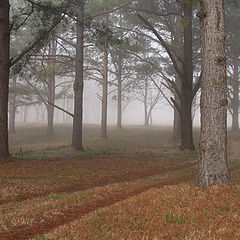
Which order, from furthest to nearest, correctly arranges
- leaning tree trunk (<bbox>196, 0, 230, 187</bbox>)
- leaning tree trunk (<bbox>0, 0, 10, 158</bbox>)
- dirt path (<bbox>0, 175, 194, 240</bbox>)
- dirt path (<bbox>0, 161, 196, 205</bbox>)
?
leaning tree trunk (<bbox>0, 0, 10, 158</bbox>)
dirt path (<bbox>0, 161, 196, 205</bbox>)
leaning tree trunk (<bbox>196, 0, 230, 187</bbox>)
dirt path (<bbox>0, 175, 194, 240</bbox>)

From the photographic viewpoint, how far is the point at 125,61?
34.9 meters

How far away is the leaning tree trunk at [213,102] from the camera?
7.35 meters

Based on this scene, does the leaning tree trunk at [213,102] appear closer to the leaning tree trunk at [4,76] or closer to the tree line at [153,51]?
the tree line at [153,51]

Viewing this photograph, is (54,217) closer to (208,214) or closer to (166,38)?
(208,214)

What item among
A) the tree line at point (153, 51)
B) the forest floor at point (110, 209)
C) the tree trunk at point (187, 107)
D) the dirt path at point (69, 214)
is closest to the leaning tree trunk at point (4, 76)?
the tree line at point (153, 51)

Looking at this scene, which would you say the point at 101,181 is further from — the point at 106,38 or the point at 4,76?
the point at 106,38

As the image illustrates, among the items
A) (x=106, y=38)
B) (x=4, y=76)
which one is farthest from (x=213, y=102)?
(x=106, y=38)

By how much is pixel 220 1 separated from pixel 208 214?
567 centimetres

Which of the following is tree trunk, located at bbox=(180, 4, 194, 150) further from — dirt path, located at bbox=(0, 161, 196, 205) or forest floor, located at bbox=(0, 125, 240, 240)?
forest floor, located at bbox=(0, 125, 240, 240)

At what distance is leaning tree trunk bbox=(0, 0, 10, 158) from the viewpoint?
1296 centimetres

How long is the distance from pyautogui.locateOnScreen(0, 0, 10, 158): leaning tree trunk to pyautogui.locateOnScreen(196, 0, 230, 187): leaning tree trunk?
30.7ft

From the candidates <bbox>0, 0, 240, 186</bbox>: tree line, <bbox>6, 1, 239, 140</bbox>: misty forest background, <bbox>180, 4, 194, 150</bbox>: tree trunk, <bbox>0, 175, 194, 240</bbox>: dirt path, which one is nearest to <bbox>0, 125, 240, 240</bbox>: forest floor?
<bbox>0, 175, 194, 240</bbox>: dirt path

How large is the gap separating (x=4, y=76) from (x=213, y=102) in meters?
10.2

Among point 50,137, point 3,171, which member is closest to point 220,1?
point 3,171
